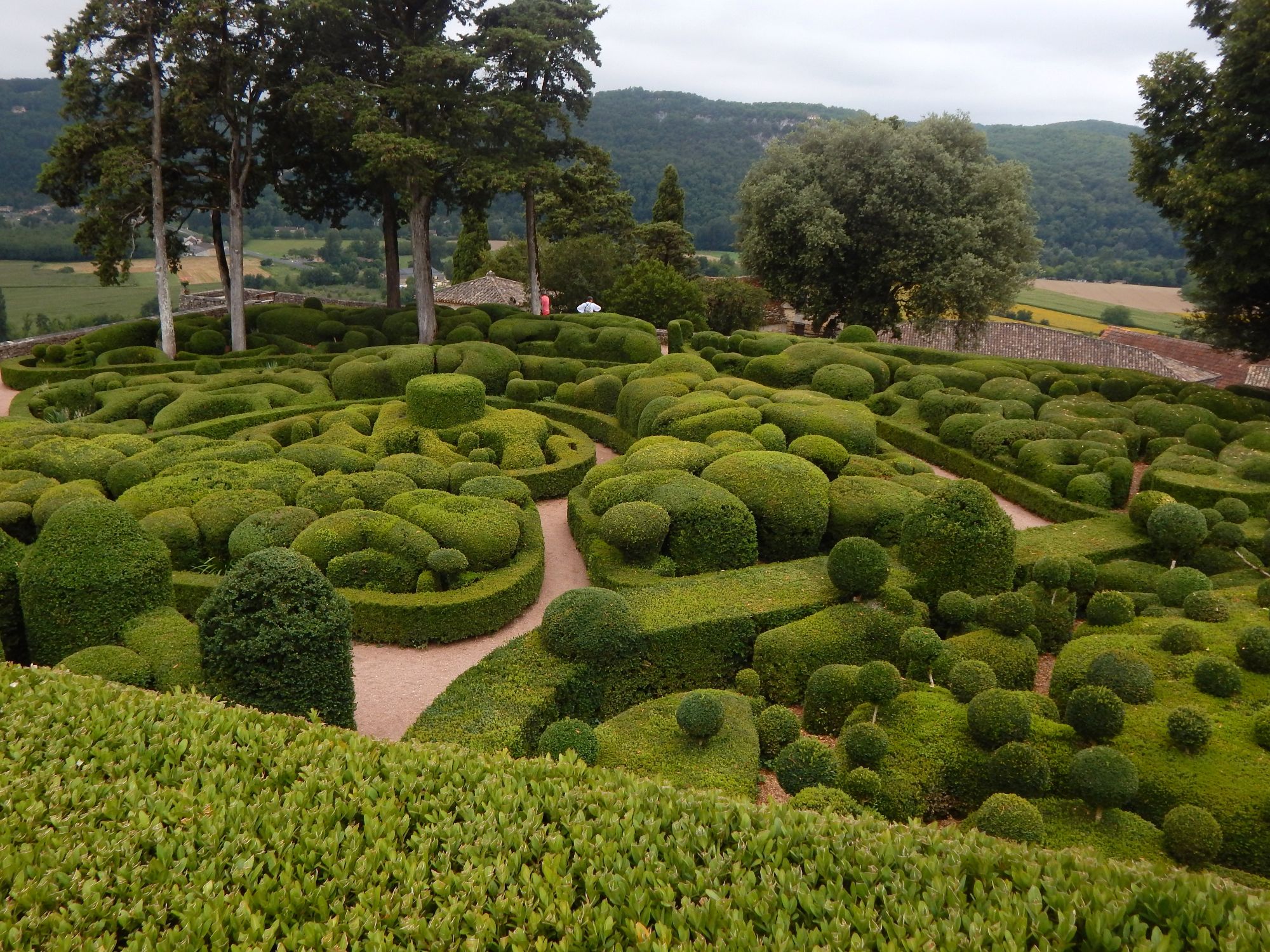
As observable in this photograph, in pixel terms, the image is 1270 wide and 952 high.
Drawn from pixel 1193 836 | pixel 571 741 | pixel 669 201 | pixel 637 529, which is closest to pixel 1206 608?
pixel 1193 836

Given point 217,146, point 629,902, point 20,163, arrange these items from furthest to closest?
1. point 20,163
2. point 217,146
3. point 629,902

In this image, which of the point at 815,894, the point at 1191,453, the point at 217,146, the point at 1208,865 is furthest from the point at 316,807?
the point at 217,146

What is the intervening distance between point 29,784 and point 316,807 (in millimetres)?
1882

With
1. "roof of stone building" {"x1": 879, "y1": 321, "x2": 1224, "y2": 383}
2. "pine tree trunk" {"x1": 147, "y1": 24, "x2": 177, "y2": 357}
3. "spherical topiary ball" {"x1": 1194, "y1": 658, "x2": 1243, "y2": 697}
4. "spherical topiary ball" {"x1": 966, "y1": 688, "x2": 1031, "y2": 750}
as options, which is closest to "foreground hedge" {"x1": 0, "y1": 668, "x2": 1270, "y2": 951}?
"spherical topiary ball" {"x1": 966, "y1": 688, "x2": 1031, "y2": 750}

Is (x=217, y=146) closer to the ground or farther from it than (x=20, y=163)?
closer to the ground

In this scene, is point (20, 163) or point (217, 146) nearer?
point (217, 146)

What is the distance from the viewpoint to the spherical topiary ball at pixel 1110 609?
35.8ft

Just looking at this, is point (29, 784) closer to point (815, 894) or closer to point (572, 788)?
point (572, 788)

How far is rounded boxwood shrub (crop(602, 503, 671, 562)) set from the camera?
41.2 feet

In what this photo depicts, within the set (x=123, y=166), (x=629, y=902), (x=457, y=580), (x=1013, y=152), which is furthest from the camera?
(x=1013, y=152)

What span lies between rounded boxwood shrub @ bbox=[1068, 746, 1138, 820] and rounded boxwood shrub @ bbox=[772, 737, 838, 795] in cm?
214

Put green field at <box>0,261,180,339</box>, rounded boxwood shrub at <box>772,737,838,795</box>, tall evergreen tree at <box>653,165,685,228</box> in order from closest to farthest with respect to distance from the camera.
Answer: rounded boxwood shrub at <box>772,737,838,795</box> < green field at <box>0,261,180,339</box> < tall evergreen tree at <box>653,165,685,228</box>

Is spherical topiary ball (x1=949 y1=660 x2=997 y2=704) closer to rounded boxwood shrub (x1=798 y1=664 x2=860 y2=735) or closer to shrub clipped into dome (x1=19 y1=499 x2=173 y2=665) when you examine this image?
rounded boxwood shrub (x1=798 y1=664 x2=860 y2=735)

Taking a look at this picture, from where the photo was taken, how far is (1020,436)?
17.6m
